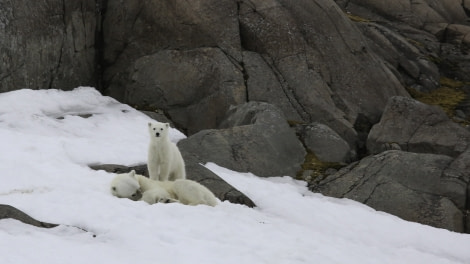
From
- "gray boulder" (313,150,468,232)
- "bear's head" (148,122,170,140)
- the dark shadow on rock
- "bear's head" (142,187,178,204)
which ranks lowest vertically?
"gray boulder" (313,150,468,232)

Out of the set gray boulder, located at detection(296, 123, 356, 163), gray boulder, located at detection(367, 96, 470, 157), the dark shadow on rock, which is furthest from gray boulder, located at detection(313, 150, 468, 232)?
the dark shadow on rock

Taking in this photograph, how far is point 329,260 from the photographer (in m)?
12.3

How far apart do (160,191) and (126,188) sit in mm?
904

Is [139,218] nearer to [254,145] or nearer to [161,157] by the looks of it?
[161,157]

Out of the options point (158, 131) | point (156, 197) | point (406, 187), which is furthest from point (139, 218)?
point (406, 187)

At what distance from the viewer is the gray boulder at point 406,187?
2014cm

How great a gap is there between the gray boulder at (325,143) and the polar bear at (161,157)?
9.24 meters

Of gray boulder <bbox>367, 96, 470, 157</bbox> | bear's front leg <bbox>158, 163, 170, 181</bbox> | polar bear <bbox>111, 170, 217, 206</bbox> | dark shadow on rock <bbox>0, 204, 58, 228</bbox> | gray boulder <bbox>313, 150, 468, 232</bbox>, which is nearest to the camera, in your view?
dark shadow on rock <bbox>0, 204, 58, 228</bbox>

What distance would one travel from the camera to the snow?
10430mm

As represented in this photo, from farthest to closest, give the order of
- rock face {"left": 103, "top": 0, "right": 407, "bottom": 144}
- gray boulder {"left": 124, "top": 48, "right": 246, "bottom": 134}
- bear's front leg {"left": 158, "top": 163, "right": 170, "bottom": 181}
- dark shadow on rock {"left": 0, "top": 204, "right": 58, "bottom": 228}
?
rock face {"left": 103, "top": 0, "right": 407, "bottom": 144}
gray boulder {"left": 124, "top": 48, "right": 246, "bottom": 134}
bear's front leg {"left": 158, "top": 163, "right": 170, "bottom": 181}
dark shadow on rock {"left": 0, "top": 204, "right": 58, "bottom": 228}

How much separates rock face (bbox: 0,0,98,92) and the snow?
5.22ft

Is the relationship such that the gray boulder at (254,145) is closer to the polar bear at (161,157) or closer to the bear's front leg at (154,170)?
the polar bear at (161,157)

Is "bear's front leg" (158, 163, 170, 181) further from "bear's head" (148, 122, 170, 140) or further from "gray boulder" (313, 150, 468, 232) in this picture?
"gray boulder" (313, 150, 468, 232)

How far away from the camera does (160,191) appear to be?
14359 millimetres
